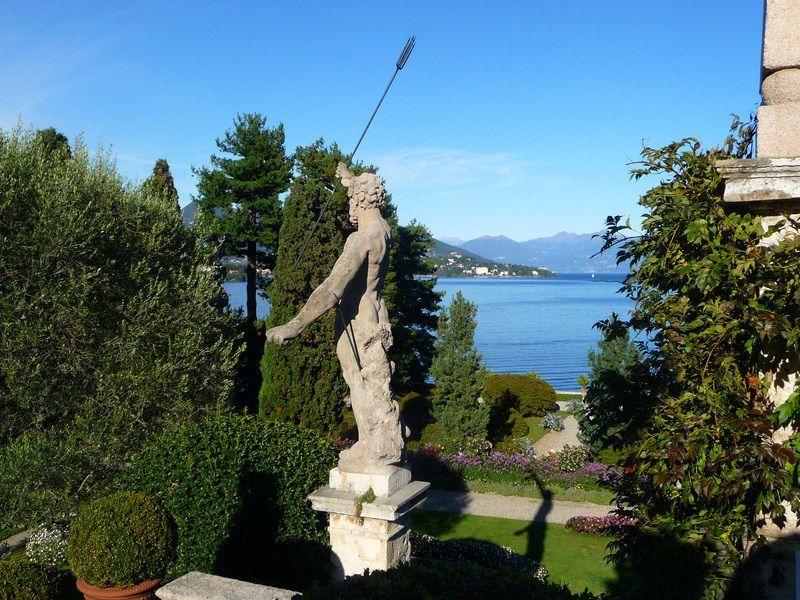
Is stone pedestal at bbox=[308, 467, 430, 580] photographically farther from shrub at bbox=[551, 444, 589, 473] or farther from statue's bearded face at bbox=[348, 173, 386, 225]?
shrub at bbox=[551, 444, 589, 473]

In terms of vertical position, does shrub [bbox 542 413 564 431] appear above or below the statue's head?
below

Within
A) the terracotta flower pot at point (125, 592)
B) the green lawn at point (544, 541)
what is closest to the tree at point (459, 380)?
the green lawn at point (544, 541)

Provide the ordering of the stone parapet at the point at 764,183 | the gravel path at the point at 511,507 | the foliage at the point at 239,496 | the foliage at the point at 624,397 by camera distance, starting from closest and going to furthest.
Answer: the stone parapet at the point at 764,183 < the foliage at the point at 624,397 < the foliage at the point at 239,496 < the gravel path at the point at 511,507

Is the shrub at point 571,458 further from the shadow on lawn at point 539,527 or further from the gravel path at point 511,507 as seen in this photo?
the gravel path at point 511,507

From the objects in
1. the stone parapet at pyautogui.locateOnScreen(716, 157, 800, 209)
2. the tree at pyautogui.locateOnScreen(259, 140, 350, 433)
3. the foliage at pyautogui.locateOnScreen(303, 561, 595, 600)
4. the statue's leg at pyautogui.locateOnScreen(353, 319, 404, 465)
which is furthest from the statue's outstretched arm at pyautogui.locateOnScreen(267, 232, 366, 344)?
the tree at pyautogui.locateOnScreen(259, 140, 350, 433)

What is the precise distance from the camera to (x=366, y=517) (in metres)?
5.89

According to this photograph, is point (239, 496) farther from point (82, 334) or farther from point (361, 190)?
point (82, 334)

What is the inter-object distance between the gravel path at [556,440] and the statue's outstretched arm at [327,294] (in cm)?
1529

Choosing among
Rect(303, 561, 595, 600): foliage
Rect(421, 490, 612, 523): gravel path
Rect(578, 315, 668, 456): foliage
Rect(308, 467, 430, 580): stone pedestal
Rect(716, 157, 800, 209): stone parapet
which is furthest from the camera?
Rect(421, 490, 612, 523): gravel path

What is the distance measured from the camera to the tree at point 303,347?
1681 cm

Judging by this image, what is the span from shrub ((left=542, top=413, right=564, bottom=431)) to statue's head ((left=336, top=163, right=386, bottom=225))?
19002 mm

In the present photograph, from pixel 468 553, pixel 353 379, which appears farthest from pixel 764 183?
pixel 468 553

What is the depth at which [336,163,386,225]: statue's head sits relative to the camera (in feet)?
20.0

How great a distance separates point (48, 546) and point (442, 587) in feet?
25.9
